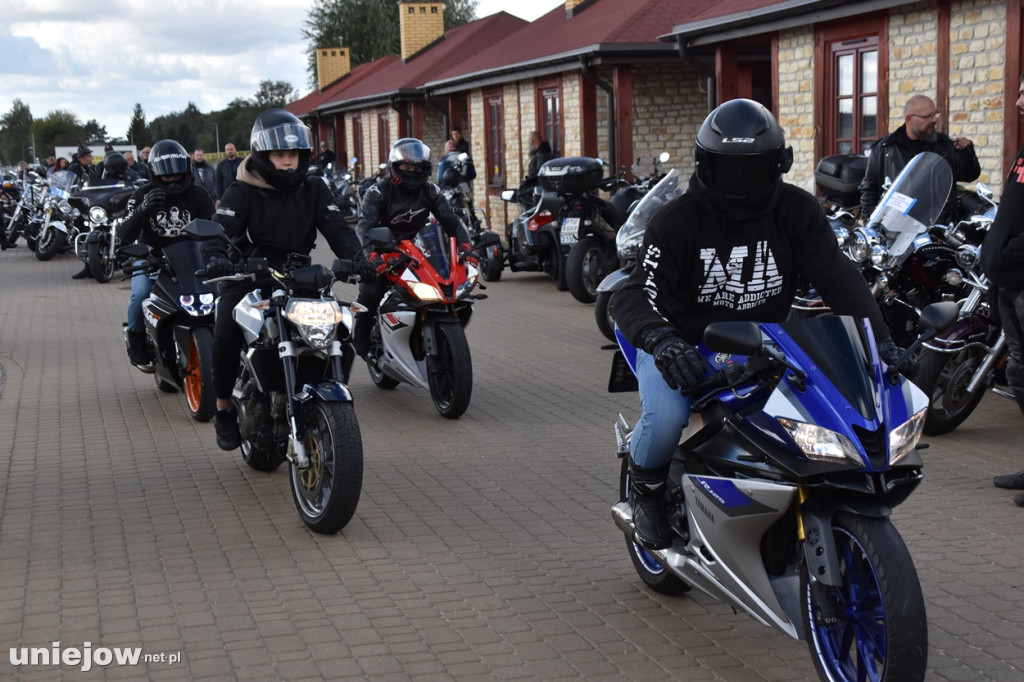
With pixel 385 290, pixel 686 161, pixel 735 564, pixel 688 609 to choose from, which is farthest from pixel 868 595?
pixel 686 161

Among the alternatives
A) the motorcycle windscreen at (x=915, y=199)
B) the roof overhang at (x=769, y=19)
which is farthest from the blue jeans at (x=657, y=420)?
the roof overhang at (x=769, y=19)

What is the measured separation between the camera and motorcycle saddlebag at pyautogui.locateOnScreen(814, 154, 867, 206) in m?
10.7

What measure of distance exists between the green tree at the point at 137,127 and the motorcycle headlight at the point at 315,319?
334ft

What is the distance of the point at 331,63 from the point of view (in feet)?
197

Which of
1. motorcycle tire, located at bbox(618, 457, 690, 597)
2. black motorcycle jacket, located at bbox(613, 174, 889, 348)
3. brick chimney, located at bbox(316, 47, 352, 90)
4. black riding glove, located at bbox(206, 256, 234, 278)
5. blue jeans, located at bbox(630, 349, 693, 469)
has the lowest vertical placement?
motorcycle tire, located at bbox(618, 457, 690, 597)

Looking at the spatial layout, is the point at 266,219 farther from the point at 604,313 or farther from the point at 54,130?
the point at 54,130

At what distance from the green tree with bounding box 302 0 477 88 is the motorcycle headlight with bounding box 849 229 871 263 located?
2684 inches

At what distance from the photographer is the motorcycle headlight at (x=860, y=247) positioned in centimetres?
834

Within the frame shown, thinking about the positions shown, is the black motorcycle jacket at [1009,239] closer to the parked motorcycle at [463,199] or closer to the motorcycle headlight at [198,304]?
the motorcycle headlight at [198,304]

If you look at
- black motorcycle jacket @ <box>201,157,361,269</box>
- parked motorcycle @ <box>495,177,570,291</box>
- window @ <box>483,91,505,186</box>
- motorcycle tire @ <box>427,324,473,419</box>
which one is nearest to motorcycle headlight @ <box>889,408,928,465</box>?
black motorcycle jacket @ <box>201,157,361,269</box>

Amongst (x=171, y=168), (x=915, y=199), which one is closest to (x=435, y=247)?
(x=171, y=168)

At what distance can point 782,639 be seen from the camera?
15.2ft

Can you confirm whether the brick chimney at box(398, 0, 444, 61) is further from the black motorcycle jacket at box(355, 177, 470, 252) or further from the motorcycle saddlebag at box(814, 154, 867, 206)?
the black motorcycle jacket at box(355, 177, 470, 252)

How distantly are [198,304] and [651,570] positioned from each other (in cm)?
473
